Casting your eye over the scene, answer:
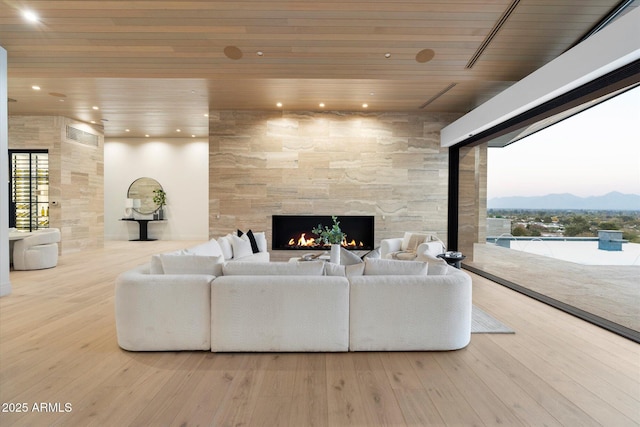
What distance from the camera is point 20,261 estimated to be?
238 inches

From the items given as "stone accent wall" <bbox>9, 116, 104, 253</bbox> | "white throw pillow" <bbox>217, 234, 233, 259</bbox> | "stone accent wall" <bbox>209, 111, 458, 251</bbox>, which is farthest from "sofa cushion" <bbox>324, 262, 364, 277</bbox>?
"stone accent wall" <bbox>9, 116, 104, 253</bbox>

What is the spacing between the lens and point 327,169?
711cm

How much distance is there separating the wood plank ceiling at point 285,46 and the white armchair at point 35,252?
105 inches

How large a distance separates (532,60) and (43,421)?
6344 mm

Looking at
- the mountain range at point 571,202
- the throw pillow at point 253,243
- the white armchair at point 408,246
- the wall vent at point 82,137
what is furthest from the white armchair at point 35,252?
the mountain range at point 571,202

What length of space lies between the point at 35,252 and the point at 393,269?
661 cm

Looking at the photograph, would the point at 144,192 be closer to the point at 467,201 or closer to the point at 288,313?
the point at 467,201

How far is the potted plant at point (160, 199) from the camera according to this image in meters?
10.6

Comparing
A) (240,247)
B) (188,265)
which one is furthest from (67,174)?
(188,265)

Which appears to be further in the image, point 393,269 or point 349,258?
point 349,258

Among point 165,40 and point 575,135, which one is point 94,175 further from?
point 575,135

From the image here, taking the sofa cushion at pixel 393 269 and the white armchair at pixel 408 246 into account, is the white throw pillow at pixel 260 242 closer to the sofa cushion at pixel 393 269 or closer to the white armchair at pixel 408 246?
the white armchair at pixel 408 246

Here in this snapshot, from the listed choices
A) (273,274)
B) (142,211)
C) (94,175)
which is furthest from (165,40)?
(142,211)

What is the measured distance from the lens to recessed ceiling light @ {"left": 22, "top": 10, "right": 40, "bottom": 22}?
3.92 metres
